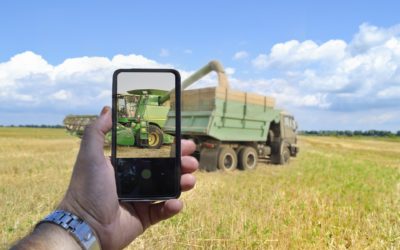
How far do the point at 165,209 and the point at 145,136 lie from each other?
50cm

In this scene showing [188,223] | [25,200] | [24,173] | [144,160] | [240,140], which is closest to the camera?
[144,160]

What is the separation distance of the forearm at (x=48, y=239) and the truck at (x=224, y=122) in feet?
35.0

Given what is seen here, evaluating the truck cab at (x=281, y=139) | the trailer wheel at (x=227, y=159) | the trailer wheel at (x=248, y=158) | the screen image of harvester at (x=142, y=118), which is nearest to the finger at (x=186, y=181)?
the screen image of harvester at (x=142, y=118)

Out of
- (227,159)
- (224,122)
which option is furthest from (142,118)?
(227,159)

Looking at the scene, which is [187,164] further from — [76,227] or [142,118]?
[76,227]

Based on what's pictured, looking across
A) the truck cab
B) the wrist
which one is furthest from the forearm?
the truck cab

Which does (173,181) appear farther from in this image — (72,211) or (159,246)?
(159,246)

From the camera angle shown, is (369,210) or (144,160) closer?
(144,160)

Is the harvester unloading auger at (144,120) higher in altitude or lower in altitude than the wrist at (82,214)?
higher

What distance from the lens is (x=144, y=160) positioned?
2.49 m

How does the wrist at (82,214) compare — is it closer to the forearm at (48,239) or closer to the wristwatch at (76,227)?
the wristwatch at (76,227)

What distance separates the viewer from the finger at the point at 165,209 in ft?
8.48

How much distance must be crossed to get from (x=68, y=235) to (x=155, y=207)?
0.65 m

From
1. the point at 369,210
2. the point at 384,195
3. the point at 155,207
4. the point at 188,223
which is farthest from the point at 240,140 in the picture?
the point at 155,207
